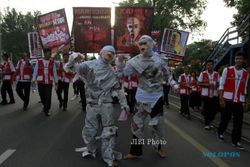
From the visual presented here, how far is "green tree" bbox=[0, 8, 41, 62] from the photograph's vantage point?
73.6m

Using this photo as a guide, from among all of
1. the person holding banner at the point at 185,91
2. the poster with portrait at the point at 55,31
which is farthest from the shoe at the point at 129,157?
the poster with portrait at the point at 55,31

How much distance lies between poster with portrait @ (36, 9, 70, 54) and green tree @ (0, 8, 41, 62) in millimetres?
57309

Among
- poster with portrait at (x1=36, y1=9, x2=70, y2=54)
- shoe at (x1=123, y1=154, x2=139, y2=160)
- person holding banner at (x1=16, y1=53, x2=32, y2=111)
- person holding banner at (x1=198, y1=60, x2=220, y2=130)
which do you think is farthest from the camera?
poster with portrait at (x1=36, y1=9, x2=70, y2=54)

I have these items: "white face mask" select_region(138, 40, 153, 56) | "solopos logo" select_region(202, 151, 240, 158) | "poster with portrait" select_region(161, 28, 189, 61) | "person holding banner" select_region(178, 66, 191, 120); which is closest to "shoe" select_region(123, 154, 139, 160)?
"solopos logo" select_region(202, 151, 240, 158)

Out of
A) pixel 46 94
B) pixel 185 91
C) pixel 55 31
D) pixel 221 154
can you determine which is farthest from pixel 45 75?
pixel 221 154

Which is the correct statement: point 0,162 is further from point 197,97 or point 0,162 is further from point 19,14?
point 19,14

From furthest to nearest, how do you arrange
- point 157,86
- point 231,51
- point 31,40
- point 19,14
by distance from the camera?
point 19,14, point 31,40, point 231,51, point 157,86

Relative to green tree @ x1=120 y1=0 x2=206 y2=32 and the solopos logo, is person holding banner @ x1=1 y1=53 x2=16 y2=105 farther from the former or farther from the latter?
green tree @ x1=120 y1=0 x2=206 y2=32

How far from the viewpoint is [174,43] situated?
52.8 ft

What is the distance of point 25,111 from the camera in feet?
43.5

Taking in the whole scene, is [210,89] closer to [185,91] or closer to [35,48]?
[185,91]

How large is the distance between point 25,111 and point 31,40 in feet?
16.2

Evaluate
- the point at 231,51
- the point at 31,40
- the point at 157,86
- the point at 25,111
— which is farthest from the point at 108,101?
the point at 31,40

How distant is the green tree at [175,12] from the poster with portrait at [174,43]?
3335 centimetres
